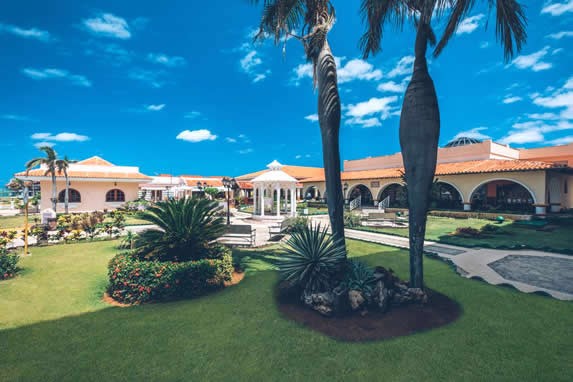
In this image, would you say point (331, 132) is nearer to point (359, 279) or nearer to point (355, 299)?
point (359, 279)

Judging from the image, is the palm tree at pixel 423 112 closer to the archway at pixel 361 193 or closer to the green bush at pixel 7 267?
the green bush at pixel 7 267

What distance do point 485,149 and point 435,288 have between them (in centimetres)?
2541

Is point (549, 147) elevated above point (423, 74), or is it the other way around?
point (549, 147)

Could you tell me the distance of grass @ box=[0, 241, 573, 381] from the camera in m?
3.05

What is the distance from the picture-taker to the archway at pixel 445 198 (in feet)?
73.8

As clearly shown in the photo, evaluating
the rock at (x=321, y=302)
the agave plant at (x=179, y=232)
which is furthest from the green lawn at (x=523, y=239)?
the agave plant at (x=179, y=232)

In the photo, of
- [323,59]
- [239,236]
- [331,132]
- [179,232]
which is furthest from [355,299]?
[239,236]

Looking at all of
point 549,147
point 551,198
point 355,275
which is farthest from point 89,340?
point 549,147

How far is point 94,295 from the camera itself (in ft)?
17.9

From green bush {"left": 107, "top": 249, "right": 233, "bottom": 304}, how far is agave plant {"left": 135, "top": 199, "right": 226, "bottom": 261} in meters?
0.59

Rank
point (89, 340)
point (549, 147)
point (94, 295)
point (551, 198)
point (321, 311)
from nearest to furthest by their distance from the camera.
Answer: point (89, 340) < point (321, 311) < point (94, 295) < point (551, 198) < point (549, 147)

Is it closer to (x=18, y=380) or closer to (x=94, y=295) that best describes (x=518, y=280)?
(x=18, y=380)

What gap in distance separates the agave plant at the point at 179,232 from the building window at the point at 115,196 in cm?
2342

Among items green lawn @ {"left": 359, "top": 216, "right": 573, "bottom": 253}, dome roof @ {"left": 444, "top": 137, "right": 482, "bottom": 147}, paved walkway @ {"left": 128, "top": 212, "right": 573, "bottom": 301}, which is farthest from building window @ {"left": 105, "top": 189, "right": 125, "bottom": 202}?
dome roof @ {"left": 444, "top": 137, "right": 482, "bottom": 147}
